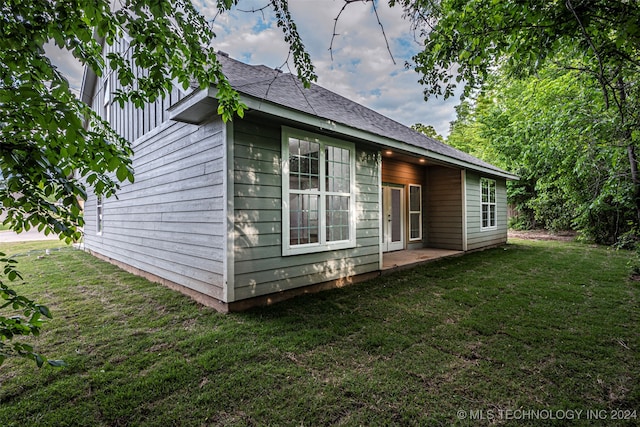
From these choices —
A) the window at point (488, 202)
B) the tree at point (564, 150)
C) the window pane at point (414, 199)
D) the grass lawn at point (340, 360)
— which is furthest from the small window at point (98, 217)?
the window at point (488, 202)

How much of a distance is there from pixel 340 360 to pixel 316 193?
262 cm

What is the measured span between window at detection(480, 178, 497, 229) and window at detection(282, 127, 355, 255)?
607 centimetres

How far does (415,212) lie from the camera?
8.64m

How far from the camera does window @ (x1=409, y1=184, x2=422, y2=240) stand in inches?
334

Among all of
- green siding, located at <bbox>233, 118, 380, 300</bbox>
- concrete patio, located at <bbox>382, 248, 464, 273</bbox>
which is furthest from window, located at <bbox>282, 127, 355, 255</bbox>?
concrete patio, located at <bbox>382, 248, 464, 273</bbox>

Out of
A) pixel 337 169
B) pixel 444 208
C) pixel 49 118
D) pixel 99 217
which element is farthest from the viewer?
pixel 99 217

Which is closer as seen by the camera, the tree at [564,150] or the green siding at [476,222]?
the tree at [564,150]

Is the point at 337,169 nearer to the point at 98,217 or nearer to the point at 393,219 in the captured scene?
the point at 393,219

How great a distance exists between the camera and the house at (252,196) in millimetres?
3678

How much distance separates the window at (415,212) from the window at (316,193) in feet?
12.9

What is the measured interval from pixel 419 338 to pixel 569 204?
11416 mm

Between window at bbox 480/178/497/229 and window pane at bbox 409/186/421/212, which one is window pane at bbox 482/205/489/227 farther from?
window pane at bbox 409/186/421/212

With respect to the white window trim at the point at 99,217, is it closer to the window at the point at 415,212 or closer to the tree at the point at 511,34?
the window at the point at 415,212

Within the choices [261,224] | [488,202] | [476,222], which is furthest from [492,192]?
[261,224]
